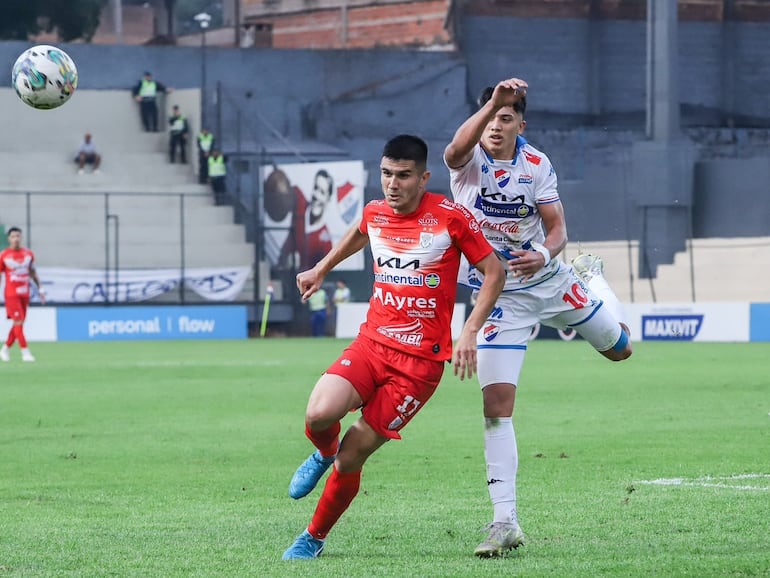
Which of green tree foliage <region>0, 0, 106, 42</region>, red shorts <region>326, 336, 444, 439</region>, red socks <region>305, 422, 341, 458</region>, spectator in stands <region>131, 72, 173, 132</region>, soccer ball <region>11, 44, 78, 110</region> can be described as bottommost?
red socks <region>305, 422, 341, 458</region>

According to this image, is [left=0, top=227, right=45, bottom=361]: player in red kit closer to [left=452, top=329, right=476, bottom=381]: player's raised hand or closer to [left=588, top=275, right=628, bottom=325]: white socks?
[left=588, top=275, right=628, bottom=325]: white socks

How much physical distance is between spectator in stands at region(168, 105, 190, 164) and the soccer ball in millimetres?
36614

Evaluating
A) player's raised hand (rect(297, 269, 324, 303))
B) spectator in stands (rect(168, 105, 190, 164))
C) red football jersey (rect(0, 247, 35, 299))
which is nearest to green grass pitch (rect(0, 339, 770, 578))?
player's raised hand (rect(297, 269, 324, 303))

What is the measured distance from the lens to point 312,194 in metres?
42.0

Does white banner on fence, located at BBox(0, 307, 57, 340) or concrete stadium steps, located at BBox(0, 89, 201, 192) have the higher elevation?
concrete stadium steps, located at BBox(0, 89, 201, 192)

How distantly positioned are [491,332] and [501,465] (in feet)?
2.59

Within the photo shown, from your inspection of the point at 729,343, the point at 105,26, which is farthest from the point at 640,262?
the point at 105,26

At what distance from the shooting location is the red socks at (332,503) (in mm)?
7621

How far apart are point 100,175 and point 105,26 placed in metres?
26.9

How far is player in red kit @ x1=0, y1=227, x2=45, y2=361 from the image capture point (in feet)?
92.7

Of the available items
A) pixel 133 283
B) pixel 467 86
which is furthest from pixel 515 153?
pixel 467 86

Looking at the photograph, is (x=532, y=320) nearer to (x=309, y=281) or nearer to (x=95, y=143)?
(x=309, y=281)

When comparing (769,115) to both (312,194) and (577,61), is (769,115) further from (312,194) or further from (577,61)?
(312,194)

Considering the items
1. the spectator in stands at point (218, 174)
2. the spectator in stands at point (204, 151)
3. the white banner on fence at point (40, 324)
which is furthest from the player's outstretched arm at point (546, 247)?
the spectator in stands at point (204, 151)
